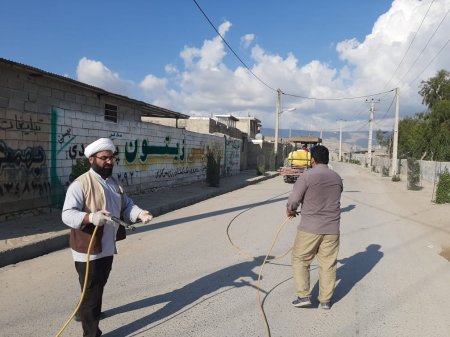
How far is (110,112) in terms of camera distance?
47.3 ft

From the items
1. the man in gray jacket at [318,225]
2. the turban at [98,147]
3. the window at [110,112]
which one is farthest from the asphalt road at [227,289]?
the window at [110,112]

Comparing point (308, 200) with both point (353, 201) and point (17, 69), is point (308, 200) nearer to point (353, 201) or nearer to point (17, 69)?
point (17, 69)

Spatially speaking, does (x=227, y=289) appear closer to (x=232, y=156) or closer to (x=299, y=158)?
(x=299, y=158)

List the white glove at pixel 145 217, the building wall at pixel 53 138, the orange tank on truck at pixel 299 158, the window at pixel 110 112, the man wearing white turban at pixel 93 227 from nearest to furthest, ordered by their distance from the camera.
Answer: the man wearing white turban at pixel 93 227 → the white glove at pixel 145 217 → the building wall at pixel 53 138 → the window at pixel 110 112 → the orange tank on truck at pixel 299 158

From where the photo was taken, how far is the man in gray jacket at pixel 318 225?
4746 mm

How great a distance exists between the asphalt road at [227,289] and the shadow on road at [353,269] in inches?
0.7

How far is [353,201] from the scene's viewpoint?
16125 millimetres

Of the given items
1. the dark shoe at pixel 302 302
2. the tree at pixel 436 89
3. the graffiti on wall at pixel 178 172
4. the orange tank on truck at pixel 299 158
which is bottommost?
the dark shoe at pixel 302 302

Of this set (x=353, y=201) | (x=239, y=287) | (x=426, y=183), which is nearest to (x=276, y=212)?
(x=353, y=201)

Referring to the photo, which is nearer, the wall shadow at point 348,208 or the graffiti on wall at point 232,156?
the wall shadow at point 348,208

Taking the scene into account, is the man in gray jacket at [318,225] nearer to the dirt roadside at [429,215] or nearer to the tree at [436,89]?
the dirt roadside at [429,215]

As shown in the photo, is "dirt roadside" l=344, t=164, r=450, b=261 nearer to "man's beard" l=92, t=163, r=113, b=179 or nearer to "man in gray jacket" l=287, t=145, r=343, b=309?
"man in gray jacket" l=287, t=145, r=343, b=309

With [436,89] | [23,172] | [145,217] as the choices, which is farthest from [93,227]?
[436,89]

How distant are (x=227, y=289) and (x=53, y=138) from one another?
252 inches
